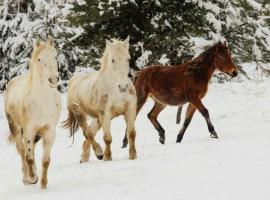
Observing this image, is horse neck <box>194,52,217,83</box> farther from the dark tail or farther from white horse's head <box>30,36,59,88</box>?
white horse's head <box>30,36,59,88</box>

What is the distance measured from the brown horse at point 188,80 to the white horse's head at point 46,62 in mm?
4855

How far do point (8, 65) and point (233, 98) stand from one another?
9794 millimetres

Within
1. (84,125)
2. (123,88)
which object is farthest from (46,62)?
(84,125)

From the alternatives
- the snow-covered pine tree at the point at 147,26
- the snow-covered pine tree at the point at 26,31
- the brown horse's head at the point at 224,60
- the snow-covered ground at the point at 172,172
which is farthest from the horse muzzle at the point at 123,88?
the snow-covered pine tree at the point at 26,31

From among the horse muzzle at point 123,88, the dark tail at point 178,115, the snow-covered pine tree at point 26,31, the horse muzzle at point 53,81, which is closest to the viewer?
the horse muzzle at point 53,81

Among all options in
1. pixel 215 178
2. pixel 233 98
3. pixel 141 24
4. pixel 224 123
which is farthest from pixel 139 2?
pixel 215 178

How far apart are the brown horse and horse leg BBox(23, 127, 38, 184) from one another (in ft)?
14.8

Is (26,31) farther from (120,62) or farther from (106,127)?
(120,62)

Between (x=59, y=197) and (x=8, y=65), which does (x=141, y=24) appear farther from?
(x=59, y=197)

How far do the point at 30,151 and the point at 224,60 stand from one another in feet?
19.3

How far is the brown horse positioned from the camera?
40.8 feet

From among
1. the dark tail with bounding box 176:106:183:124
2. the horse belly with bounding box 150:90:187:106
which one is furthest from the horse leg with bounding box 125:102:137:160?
the dark tail with bounding box 176:106:183:124

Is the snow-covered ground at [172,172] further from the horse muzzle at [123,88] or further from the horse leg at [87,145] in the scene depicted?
the horse muzzle at [123,88]

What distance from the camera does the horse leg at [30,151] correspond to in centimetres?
793
